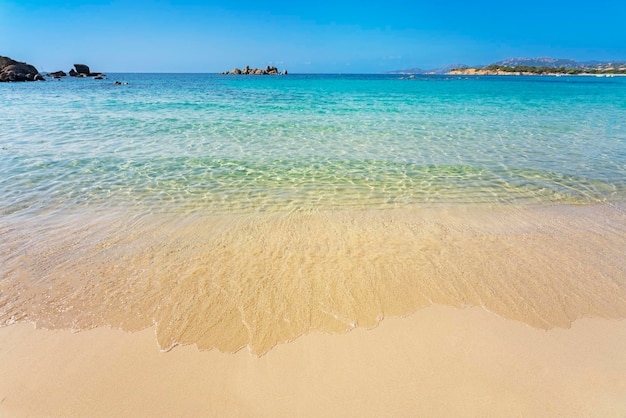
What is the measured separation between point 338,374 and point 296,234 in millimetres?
2487

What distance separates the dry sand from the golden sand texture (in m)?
0.19

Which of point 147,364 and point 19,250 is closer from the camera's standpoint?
point 147,364

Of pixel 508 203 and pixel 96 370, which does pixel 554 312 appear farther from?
pixel 96 370

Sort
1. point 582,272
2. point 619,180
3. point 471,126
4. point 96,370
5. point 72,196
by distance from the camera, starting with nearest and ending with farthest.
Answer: point 96,370 → point 582,272 → point 72,196 → point 619,180 → point 471,126

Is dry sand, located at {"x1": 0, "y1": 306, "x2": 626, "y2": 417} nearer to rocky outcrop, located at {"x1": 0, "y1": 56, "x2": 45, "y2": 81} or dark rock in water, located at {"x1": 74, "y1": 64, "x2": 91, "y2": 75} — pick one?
rocky outcrop, located at {"x1": 0, "y1": 56, "x2": 45, "y2": 81}

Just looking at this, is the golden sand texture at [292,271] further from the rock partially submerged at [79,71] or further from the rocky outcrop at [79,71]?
Result: the rocky outcrop at [79,71]

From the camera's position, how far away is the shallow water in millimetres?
3436

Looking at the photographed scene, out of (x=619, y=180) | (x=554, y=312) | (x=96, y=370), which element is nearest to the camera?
(x=96, y=370)

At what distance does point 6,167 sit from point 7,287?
5.77 metres

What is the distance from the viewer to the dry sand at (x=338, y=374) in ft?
8.00

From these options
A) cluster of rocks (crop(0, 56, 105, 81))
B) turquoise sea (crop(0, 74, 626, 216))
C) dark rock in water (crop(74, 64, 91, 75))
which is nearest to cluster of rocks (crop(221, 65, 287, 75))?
dark rock in water (crop(74, 64, 91, 75))

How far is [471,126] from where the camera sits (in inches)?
550

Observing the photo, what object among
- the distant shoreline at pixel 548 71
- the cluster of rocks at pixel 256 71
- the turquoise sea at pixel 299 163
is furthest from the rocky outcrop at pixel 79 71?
the distant shoreline at pixel 548 71

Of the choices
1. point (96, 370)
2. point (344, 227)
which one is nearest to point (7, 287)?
point (96, 370)
